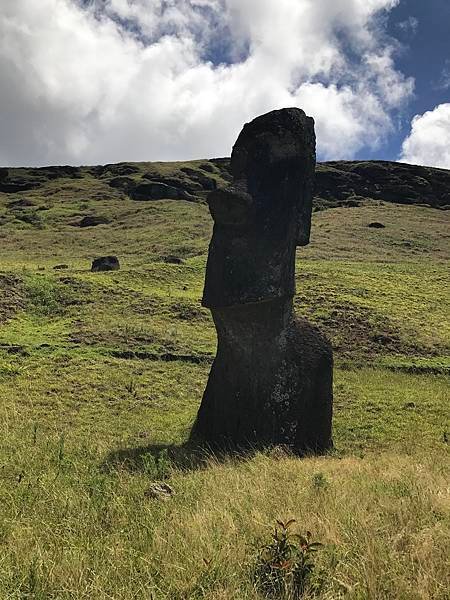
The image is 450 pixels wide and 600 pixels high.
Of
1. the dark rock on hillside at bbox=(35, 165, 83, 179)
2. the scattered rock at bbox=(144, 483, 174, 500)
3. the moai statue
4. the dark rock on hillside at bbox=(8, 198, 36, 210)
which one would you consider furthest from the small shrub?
the dark rock on hillside at bbox=(35, 165, 83, 179)

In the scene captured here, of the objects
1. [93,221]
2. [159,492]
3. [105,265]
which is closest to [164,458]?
[159,492]

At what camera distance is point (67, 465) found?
644cm

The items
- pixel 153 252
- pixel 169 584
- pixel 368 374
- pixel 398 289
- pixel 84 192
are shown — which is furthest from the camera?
pixel 84 192

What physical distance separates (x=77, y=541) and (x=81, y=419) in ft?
28.4

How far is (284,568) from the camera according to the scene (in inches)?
137

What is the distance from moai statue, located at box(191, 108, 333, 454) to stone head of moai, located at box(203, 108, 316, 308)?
0.02 meters

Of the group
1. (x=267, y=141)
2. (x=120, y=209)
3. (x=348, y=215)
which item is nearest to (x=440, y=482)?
(x=267, y=141)

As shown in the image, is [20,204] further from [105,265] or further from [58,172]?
[105,265]

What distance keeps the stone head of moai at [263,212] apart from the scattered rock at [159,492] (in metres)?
4.20

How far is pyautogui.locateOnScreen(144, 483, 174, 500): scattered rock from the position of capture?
17.3ft

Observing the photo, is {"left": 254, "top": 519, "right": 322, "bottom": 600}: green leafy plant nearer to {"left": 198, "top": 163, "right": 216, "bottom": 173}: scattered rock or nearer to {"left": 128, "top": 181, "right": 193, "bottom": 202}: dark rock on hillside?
{"left": 128, "top": 181, "right": 193, "bottom": 202}: dark rock on hillside

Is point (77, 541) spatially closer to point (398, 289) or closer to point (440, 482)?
point (440, 482)

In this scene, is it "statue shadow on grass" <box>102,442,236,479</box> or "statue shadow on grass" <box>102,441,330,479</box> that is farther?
"statue shadow on grass" <box>102,441,330,479</box>

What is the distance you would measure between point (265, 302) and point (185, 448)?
2.83 m
